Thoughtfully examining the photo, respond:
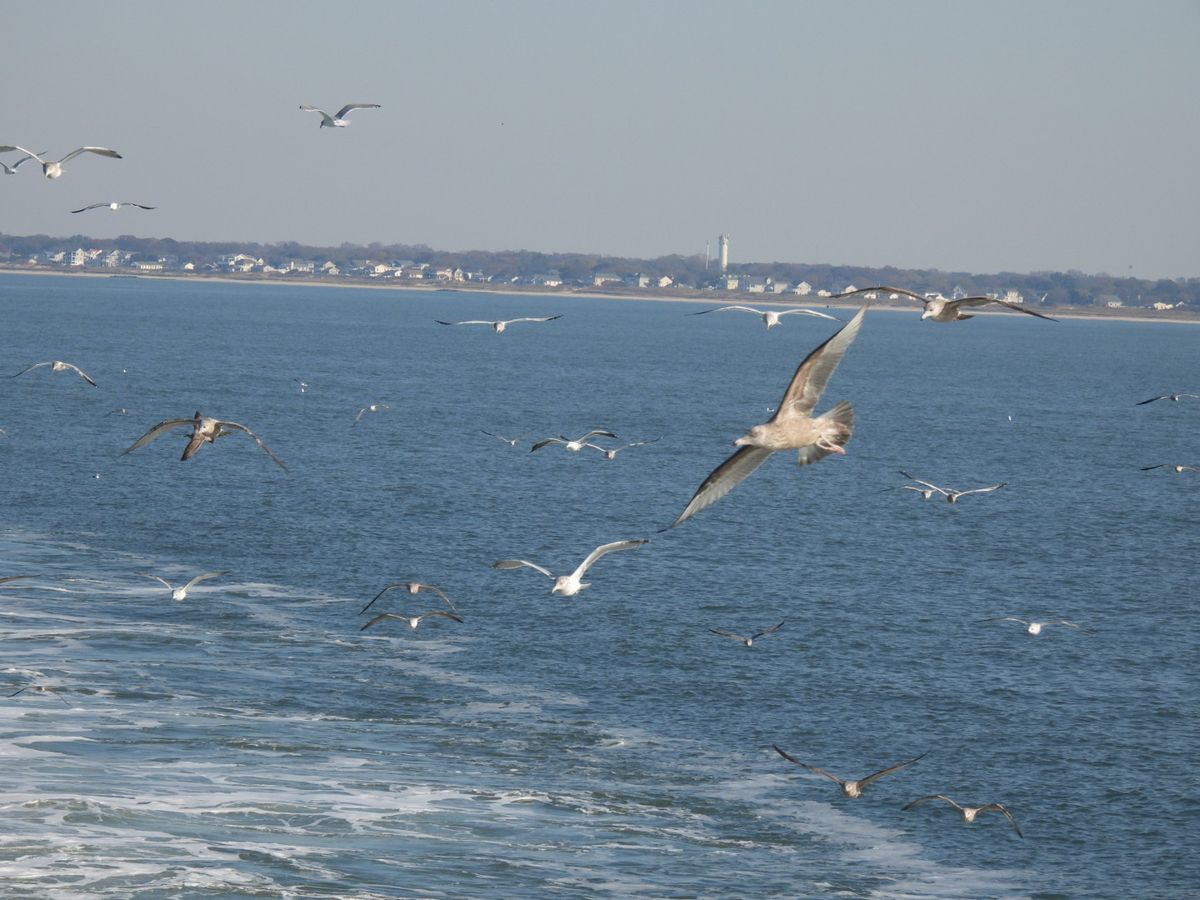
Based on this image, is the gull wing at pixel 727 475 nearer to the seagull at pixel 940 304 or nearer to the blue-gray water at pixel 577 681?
the seagull at pixel 940 304

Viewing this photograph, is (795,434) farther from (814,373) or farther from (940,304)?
(940,304)

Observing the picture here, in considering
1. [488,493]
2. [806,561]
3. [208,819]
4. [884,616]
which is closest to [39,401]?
[488,493]

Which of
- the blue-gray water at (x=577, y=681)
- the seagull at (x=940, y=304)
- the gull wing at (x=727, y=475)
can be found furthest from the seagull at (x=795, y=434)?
the blue-gray water at (x=577, y=681)

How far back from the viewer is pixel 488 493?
8688cm

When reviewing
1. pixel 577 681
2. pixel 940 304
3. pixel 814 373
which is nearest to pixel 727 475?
pixel 814 373

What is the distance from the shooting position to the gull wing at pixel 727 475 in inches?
787

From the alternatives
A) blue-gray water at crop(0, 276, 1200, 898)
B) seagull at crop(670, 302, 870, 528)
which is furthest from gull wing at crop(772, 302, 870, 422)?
blue-gray water at crop(0, 276, 1200, 898)

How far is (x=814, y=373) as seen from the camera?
19297 mm

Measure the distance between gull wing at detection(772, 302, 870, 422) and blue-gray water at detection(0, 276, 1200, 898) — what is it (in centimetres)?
1623

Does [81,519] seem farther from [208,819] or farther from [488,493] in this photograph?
[208,819]

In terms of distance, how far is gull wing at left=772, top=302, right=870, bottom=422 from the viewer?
1859 centimetres

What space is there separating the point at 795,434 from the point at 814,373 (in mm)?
1192

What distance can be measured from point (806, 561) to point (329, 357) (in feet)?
405

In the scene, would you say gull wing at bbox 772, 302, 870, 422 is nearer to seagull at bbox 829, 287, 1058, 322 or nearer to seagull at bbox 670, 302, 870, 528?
seagull at bbox 670, 302, 870, 528
